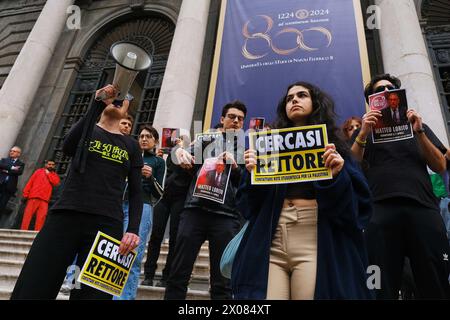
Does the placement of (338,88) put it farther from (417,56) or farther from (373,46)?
(373,46)

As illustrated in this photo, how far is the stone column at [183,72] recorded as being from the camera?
8023mm

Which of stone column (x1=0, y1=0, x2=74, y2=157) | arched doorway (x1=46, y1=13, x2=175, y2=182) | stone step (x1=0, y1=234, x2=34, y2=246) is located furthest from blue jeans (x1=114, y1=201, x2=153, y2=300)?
stone column (x1=0, y1=0, x2=74, y2=157)

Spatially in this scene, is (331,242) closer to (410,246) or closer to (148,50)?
(410,246)

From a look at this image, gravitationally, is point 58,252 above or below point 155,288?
below

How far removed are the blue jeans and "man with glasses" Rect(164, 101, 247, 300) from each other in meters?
0.70

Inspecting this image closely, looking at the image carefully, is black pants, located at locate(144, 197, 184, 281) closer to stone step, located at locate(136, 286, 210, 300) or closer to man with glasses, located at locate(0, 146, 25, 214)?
stone step, located at locate(136, 286, 210, 300)

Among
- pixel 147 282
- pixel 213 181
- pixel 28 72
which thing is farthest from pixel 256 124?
pixel 28 72

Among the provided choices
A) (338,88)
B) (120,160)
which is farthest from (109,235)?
(338,88)

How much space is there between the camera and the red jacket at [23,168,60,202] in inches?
335

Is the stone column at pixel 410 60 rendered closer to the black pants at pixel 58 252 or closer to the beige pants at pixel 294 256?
the beige pants at pixel 294 256

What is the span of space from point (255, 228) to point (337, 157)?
0.58 meters

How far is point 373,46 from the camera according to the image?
9.92m

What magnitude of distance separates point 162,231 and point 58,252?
2.33 meters

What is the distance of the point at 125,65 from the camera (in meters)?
2.34
